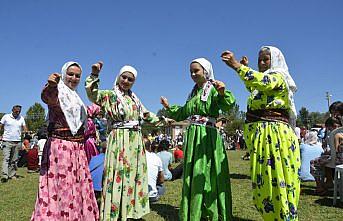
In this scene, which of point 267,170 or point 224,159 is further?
point 224,159

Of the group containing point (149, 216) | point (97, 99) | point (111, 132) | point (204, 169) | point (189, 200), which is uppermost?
point (97, 99)

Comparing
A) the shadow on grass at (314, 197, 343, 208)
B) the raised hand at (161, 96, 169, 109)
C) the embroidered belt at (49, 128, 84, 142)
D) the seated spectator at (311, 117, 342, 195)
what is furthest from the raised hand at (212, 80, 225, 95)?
the seated spectator at (311, 117, 342, 195)

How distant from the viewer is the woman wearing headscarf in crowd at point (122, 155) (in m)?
4.33

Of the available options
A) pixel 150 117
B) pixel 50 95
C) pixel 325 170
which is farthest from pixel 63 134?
pixel 325 170

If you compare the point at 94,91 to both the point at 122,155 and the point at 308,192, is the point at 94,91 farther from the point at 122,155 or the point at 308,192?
the point at 308,192

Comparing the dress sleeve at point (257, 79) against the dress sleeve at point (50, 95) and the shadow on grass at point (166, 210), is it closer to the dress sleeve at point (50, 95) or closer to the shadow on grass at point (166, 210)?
the dress sleeve at point (50, 95)

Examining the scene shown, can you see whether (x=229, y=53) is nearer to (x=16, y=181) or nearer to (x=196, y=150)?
(x=196, y=150)

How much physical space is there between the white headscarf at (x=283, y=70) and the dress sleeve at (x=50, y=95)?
7.52ft

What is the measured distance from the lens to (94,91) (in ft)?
14.4

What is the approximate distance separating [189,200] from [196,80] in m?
1.53

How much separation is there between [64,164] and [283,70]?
8.59 feet

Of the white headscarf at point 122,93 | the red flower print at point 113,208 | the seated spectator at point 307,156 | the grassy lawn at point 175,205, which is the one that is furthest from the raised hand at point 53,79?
the seated spectator at point 307,156

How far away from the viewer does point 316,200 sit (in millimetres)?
6418

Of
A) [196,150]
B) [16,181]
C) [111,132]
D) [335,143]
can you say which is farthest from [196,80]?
[16,181]
